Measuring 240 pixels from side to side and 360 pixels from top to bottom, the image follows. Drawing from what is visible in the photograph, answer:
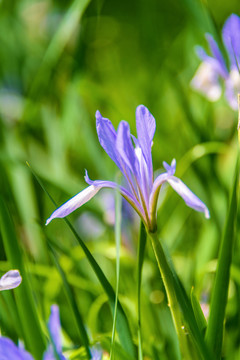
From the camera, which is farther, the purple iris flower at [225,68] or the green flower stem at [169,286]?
the purple iris flower at [225,68]

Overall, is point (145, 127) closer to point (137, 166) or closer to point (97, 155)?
point (137, 166)

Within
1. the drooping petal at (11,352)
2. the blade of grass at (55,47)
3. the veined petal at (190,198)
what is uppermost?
the blade of grass at (55,47)

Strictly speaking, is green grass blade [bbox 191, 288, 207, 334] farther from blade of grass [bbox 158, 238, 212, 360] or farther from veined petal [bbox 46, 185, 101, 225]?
veined petal [bbox 46, 185, 101, 225]

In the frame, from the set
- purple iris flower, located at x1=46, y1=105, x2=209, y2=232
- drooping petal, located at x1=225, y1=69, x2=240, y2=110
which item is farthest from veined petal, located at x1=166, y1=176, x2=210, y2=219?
drooping petal, located at x1=225, y1=69, x2=240, y2=110

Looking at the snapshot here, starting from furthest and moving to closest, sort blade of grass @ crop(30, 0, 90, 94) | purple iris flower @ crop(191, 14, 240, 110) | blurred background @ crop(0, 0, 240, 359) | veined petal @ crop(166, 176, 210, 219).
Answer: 1. blade of grass @ crop(30, 0, 90, 94)
2. blurred background @ crop(0, 0, 240, 359)
3. purple iris flower @ crop(191, 14, 240, 110)
4. veined petal @ crop(166, 176, 210, 219)

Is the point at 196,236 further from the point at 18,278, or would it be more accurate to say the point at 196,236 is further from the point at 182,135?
the point at 18,278

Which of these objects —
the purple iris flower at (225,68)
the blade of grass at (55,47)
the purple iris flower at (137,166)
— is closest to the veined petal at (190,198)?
the purple iris flower at (137,166)

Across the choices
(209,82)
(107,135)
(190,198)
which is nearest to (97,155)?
(209,82)

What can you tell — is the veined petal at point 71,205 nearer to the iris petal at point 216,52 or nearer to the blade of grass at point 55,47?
the iris petal at point 216,52
